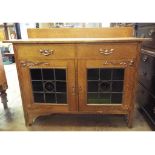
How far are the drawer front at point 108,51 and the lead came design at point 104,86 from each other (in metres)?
0.10

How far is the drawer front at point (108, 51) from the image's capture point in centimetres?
114

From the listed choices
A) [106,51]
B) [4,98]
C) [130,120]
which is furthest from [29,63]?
[130,120]

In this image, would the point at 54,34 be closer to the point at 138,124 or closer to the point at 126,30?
the point at 126,30

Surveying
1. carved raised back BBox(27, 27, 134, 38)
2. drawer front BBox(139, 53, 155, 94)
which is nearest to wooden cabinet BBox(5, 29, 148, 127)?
drawer front BBox(139, 53, 155, 94)

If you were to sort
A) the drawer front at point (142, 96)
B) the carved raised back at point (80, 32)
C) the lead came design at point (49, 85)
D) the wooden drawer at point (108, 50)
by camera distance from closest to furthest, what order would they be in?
the wooden drawer at point (108, 50) → the lead came design at point (49, 85) → the drawer front at point (142, 96) → the carved raised back at point (80, 32)

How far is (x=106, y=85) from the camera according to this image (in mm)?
1269

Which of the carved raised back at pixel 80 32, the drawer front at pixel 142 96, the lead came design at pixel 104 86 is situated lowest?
the drawer front at pixel 142 96

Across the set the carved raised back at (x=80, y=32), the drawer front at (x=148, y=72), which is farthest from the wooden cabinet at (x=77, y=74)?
the carved raised back at (x=80, y=32)

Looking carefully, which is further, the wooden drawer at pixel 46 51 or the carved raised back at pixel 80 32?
the carved raised back at pixel 80 32

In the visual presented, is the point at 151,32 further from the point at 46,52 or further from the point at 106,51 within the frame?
the point at 46,52

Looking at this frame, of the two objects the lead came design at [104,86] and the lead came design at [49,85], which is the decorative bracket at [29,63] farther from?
the lead came design at [104,86]

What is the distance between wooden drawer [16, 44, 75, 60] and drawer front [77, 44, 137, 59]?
0.07 meters
